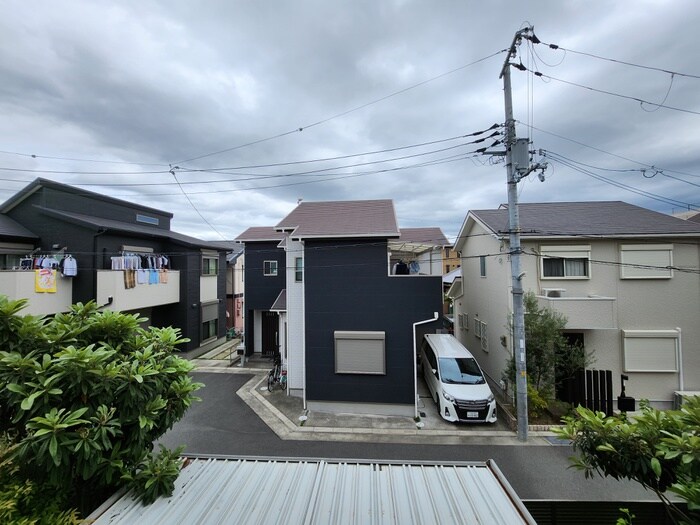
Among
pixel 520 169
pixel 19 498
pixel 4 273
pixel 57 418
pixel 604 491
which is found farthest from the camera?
pixel 4 273

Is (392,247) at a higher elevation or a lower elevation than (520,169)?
lower

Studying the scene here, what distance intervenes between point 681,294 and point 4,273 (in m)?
20.9

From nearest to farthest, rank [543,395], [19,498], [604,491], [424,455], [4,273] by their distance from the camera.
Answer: [19,498]
[604,491]
[424,455]
[543,395]
[4,273]

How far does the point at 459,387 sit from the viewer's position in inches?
328

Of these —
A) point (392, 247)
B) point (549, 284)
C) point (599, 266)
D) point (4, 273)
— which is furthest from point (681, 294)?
point (4, 273)

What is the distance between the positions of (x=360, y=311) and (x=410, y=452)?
3.71 m

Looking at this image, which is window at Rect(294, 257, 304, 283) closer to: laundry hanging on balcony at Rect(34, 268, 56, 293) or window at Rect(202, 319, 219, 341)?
laundry hanging on balcony at Rect(34, 268, 56, 293)

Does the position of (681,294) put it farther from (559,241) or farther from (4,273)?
(4,273)

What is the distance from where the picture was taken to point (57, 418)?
2.42 m

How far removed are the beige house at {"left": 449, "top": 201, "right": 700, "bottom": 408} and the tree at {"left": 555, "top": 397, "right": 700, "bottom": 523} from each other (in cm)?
644

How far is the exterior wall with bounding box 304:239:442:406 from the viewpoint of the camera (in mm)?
8539

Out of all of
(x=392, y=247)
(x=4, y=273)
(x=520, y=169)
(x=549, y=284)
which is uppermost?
(x=520, y=169)

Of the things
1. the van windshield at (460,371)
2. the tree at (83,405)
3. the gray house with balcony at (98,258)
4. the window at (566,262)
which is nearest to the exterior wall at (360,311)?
the van windshield at (460,371)

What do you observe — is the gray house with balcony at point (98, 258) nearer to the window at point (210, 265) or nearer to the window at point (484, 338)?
the window at point (210, 265)
